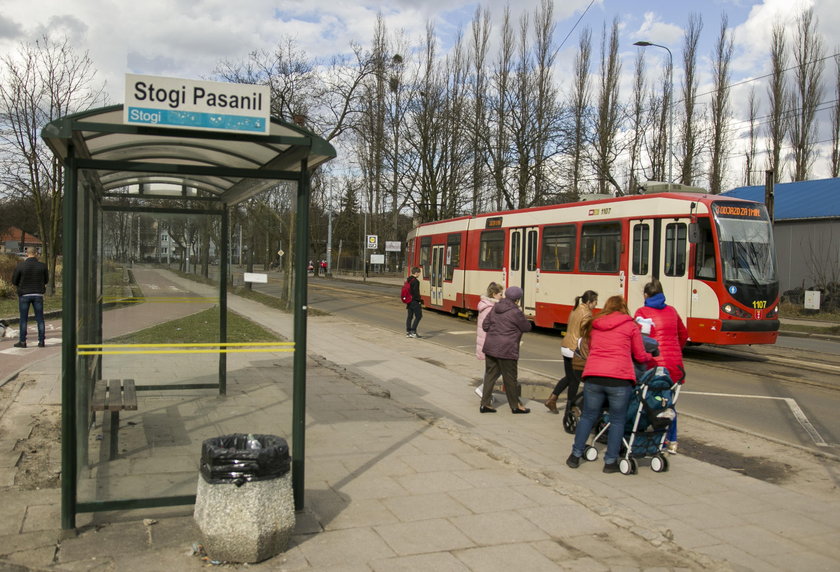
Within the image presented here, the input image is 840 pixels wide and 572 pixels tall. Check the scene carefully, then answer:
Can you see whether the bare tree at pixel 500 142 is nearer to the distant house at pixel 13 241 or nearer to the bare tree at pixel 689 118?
the bare tree at pixel 689 118

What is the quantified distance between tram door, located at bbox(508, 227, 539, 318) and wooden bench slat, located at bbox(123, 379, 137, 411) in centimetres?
1363

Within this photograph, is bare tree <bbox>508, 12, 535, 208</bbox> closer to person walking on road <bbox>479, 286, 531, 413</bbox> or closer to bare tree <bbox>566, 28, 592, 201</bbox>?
bare tree <bbox>566, 28, 592, 201</bbox>

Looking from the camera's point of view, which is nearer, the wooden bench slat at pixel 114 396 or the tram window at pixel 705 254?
the wooden bench slat at pixel 114 396

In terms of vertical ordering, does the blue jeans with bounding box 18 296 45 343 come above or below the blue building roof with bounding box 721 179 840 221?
below

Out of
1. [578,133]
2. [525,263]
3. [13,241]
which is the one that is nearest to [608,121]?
[578,133]

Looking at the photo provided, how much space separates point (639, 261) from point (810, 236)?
798 inches

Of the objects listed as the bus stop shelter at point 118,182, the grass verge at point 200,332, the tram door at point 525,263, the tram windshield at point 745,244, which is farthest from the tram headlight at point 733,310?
the bus stop shelter at point 118,182

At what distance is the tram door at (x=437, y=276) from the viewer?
82.4ft

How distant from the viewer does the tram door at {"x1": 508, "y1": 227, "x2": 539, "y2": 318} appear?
19.2m

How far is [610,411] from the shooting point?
6016 mm

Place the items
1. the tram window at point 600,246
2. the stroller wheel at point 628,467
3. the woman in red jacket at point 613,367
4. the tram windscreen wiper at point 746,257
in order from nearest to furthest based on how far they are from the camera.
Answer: the woman in red jacket at point 613,367 → the stroller wheel at point 628,467 → the tram windscreen wiper at point 746,257 → the tram window at point 600,246

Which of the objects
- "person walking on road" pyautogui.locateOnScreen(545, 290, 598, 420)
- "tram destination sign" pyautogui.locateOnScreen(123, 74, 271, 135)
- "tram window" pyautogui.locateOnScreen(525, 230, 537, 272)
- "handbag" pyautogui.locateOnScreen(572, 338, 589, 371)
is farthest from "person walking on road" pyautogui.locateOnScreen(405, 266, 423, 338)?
"tram destination sign" pyautogui.locateOnScreen(123, 74, 271, 135)

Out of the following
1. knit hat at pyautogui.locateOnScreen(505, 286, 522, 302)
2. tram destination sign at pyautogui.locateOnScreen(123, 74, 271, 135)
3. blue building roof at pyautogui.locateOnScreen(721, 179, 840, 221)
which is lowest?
knit hat at pyautogui.locateOnScreen(505, 286, 522, 302)

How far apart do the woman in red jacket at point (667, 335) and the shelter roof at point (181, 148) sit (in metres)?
3.69
